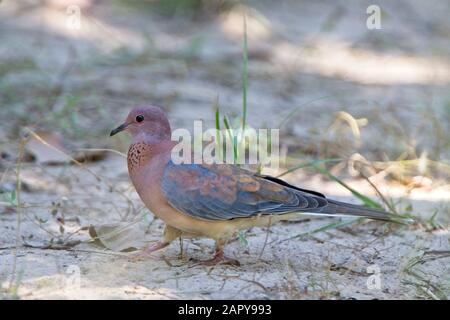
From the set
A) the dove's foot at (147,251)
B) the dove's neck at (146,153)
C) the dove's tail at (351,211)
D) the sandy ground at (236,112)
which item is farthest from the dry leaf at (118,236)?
the dove's tail at (351,211)

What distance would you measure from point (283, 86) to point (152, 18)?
1822 millimetres

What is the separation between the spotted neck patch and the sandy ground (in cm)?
41

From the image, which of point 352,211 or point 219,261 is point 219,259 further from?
point 352,211

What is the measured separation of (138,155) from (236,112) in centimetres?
271

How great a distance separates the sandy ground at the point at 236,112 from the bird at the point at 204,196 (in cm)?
18

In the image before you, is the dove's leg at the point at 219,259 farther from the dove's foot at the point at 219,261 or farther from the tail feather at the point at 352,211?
the tail feather at the point at 352,211

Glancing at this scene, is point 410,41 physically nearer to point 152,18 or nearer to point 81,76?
point 152,18

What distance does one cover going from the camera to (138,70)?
23.3ft

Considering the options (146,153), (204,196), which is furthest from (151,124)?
(204,196)

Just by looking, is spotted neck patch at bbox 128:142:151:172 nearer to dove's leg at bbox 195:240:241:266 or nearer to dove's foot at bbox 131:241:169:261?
dove's foot at bbox 131:241:169:261

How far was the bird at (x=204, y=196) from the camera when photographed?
3674 millimetres

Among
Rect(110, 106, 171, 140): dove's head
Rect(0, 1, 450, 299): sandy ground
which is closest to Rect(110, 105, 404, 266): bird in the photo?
Rect(110, 106, 171, 140): dove's head

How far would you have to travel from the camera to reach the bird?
3.67 m
